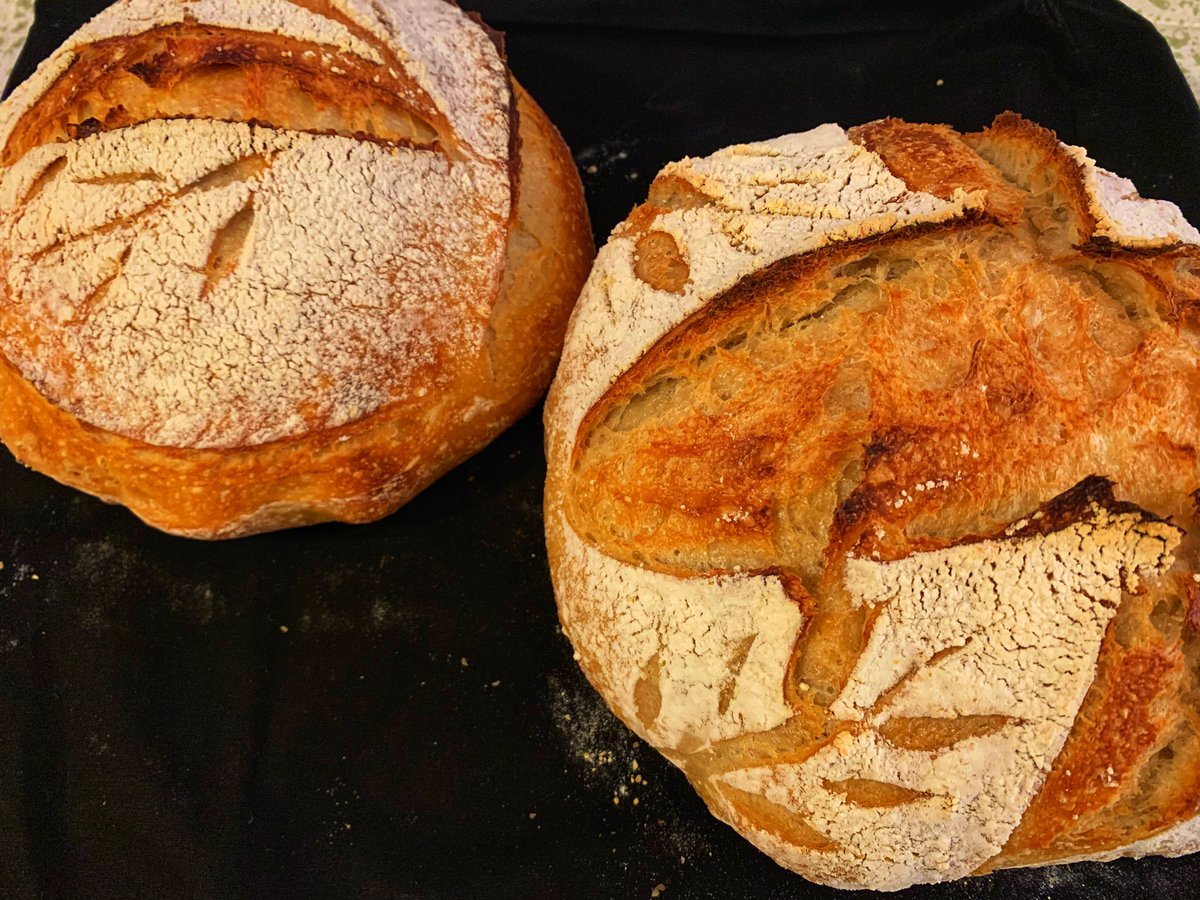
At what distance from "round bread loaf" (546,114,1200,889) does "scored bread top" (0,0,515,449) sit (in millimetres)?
284

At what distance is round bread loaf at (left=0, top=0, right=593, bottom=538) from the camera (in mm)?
A: 1166

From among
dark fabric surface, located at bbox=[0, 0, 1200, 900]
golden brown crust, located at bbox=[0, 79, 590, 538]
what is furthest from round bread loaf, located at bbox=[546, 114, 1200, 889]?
dark fabric surface, located at bbox=[0, 0, 1200, 900]

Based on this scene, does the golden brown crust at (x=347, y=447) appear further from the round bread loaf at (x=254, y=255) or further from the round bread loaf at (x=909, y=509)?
the round bread loaf at (x=909, y=509)

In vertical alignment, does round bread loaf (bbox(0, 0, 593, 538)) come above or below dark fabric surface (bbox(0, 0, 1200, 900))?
above

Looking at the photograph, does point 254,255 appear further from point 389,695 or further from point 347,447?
point 389,695

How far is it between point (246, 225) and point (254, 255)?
5 centimetres

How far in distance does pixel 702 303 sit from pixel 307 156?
0.57 meters

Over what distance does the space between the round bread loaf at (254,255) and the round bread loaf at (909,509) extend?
0.84 feet

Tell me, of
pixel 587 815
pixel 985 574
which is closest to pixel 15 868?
pixel 587 815

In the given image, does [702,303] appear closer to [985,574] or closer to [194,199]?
[985,574]

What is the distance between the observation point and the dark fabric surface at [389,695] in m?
1.39

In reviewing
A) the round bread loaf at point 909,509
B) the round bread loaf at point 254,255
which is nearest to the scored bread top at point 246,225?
the round bread loaf at point 254,255

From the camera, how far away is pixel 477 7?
181 cm

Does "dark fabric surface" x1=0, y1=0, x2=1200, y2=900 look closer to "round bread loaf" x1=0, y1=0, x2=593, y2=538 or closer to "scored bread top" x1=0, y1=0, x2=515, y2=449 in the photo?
"round bread loaf" x1=0, y1=0, x2=593, y2=538
